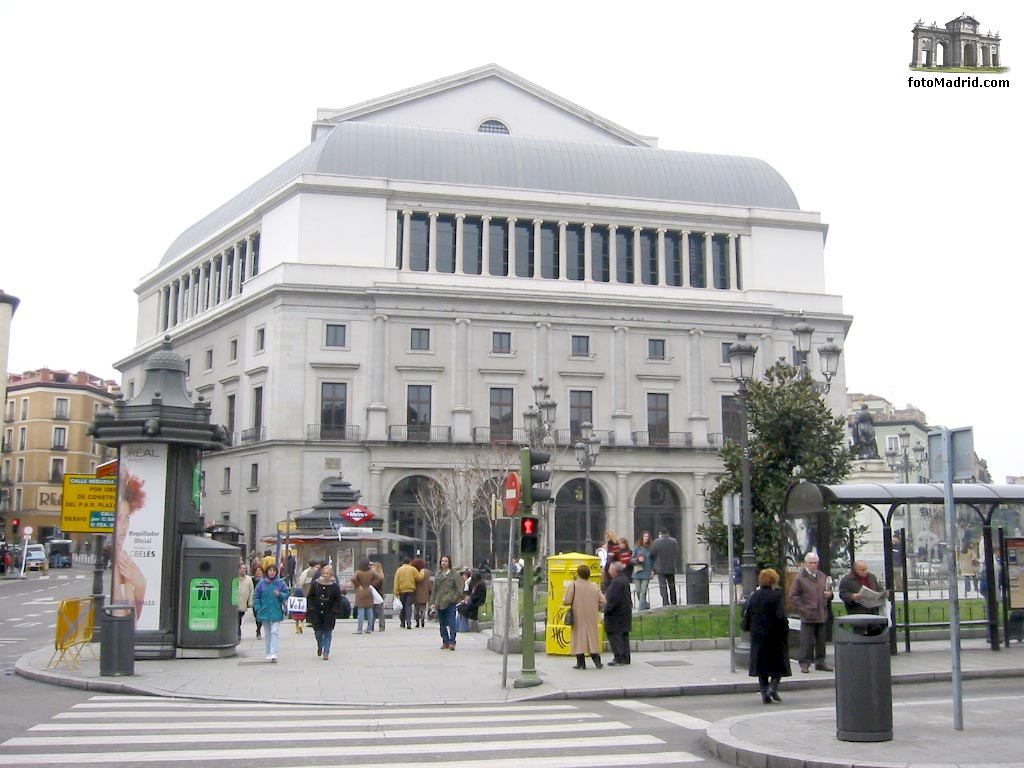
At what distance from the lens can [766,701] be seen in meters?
14.5

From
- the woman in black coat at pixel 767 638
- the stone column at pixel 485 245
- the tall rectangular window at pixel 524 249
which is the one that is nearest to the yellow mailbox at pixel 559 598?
the woman in black coat at pixel 767 638

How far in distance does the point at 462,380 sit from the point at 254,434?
11.8m

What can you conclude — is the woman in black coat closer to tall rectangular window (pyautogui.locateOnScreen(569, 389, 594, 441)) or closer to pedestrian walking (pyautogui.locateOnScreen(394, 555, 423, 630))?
pedestrian walking (pyautogui.locateOnScreen(394, 555, 423, 630))

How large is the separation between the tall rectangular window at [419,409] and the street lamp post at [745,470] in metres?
40.5

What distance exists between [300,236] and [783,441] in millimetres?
40813

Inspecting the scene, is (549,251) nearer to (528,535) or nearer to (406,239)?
(406,239)

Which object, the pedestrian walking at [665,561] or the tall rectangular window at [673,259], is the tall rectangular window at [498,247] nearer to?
the tall rectangular window at [673,259]

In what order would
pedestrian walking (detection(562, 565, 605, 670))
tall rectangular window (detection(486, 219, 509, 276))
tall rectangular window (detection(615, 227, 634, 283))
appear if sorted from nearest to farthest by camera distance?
pedestrian walking (detection(562, 565, 605, 670)) < tall rectangular window (detection(486, 219, 509, 276)) < tall rectangular window (detection(615, 227, 634, 283))

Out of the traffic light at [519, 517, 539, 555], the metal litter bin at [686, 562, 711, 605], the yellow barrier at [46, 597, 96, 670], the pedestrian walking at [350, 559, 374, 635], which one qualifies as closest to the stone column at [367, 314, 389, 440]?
the metal litter bin at [686, 562, 711, 605]

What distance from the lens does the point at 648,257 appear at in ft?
222

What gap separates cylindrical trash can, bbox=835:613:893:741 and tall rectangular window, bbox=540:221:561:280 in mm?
55021

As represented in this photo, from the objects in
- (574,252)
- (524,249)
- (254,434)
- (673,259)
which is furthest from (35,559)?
(673,259)

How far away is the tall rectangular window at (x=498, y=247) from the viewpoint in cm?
6525

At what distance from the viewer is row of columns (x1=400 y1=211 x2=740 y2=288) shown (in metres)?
64.1
